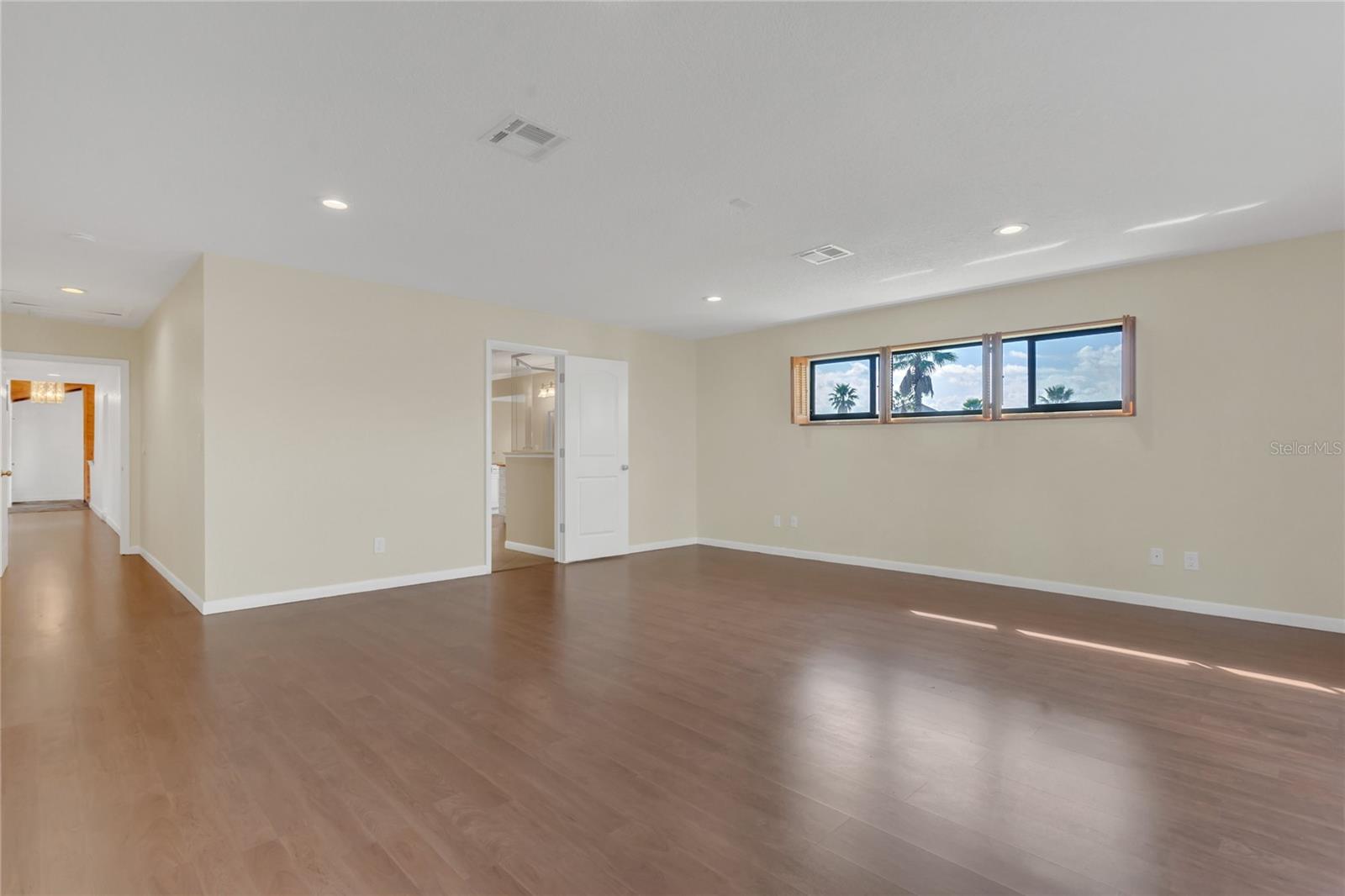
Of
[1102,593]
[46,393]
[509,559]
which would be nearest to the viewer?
[1102,593]

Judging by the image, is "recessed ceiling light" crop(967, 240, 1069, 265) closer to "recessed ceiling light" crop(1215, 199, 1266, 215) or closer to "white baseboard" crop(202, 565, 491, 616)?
"recessed ceiling light" crop(1215, 199, 1266, 215)

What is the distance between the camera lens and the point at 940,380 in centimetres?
577

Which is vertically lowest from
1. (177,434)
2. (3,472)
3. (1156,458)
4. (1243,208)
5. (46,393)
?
(3,472)

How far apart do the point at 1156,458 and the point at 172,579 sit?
319 inches

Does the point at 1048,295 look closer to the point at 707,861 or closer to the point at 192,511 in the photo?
the point at 707,861

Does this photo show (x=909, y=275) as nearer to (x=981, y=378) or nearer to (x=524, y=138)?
(x=981, y=378)

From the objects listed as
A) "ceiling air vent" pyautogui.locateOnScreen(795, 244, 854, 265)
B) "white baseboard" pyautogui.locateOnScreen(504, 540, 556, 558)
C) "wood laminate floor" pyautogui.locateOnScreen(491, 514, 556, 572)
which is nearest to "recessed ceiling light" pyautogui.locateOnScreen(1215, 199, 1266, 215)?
"ceiling air vent" pyautogui.locateOnScreen(795, 244, 854, 265)

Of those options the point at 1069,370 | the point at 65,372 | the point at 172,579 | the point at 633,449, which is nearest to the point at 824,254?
the point at 1069,370

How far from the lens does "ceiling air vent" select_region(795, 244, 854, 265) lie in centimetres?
429

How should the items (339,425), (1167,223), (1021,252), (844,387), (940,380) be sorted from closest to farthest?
(1167,223) → (1021,252) → (339,425) → (940,380) → (844,387)

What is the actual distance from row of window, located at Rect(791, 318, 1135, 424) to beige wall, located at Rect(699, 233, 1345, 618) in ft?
0.35

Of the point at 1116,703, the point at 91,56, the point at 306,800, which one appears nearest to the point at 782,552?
the point at 1116,703

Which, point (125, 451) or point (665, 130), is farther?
point (125, 451)

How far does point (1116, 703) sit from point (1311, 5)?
2.71 m
